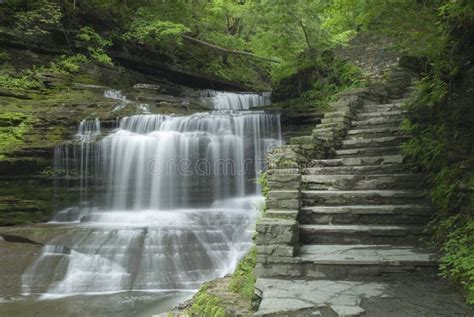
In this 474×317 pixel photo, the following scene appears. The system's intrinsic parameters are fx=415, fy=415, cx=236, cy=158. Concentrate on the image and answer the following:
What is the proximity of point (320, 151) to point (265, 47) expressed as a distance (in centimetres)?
735

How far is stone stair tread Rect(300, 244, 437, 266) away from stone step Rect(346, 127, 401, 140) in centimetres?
355

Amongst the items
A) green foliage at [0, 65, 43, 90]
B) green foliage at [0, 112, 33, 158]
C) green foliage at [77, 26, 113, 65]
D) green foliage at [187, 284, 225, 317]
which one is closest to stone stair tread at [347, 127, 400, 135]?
green foliage at [187, 284, 225, 317]

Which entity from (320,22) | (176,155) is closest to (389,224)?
(176,155)

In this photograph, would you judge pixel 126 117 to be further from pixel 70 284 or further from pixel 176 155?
pixel 70 284

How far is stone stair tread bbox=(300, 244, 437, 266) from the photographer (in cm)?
454

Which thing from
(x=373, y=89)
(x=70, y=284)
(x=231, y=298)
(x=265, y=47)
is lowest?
(x=70, y=284)

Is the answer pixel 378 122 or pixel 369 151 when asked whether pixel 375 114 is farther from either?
pixel 369 151

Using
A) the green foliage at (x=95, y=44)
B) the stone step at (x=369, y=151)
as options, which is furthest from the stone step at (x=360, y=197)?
the green foliage at (x=95, y=44)

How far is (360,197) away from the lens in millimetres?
5977

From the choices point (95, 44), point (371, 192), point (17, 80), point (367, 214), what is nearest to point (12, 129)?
point (17, 80)

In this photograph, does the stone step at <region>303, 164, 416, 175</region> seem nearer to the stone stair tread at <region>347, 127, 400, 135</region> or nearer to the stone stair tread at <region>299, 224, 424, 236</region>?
the stone stair tread at <region>299, 224, 424, 236</region>

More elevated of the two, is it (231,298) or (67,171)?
(67,171)

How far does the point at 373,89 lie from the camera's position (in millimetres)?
11414

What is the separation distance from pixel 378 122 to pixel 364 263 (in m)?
5.16
